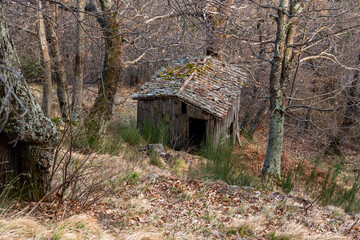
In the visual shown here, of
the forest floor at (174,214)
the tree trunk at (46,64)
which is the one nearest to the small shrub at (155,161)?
A: the forest floor at (174,214)

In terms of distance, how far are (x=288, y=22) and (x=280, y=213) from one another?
15.1 feet

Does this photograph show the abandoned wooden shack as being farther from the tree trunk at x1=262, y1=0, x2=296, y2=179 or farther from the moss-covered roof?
A: the tree trunk at x1=262, y1=0, x2=296, y2=179

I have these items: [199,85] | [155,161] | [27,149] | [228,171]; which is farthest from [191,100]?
[27,149]

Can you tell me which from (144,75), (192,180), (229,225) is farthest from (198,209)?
(144,75)

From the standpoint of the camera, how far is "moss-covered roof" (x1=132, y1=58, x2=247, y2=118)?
1114cm

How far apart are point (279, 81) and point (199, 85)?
15.2 feet

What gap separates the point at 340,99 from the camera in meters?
16.7

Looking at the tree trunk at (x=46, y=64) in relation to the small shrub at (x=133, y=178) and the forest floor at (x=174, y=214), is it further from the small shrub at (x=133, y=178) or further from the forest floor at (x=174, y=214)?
the small shrub at (x=133, y=178)

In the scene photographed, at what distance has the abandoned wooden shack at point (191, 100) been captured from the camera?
1115 centimetres

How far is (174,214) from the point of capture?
480 cm

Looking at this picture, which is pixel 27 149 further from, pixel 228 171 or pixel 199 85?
pixel 199 85

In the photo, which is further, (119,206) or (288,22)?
(288,22)

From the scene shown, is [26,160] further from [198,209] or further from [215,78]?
[215,78]

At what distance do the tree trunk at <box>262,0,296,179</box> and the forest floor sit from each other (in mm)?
1722
